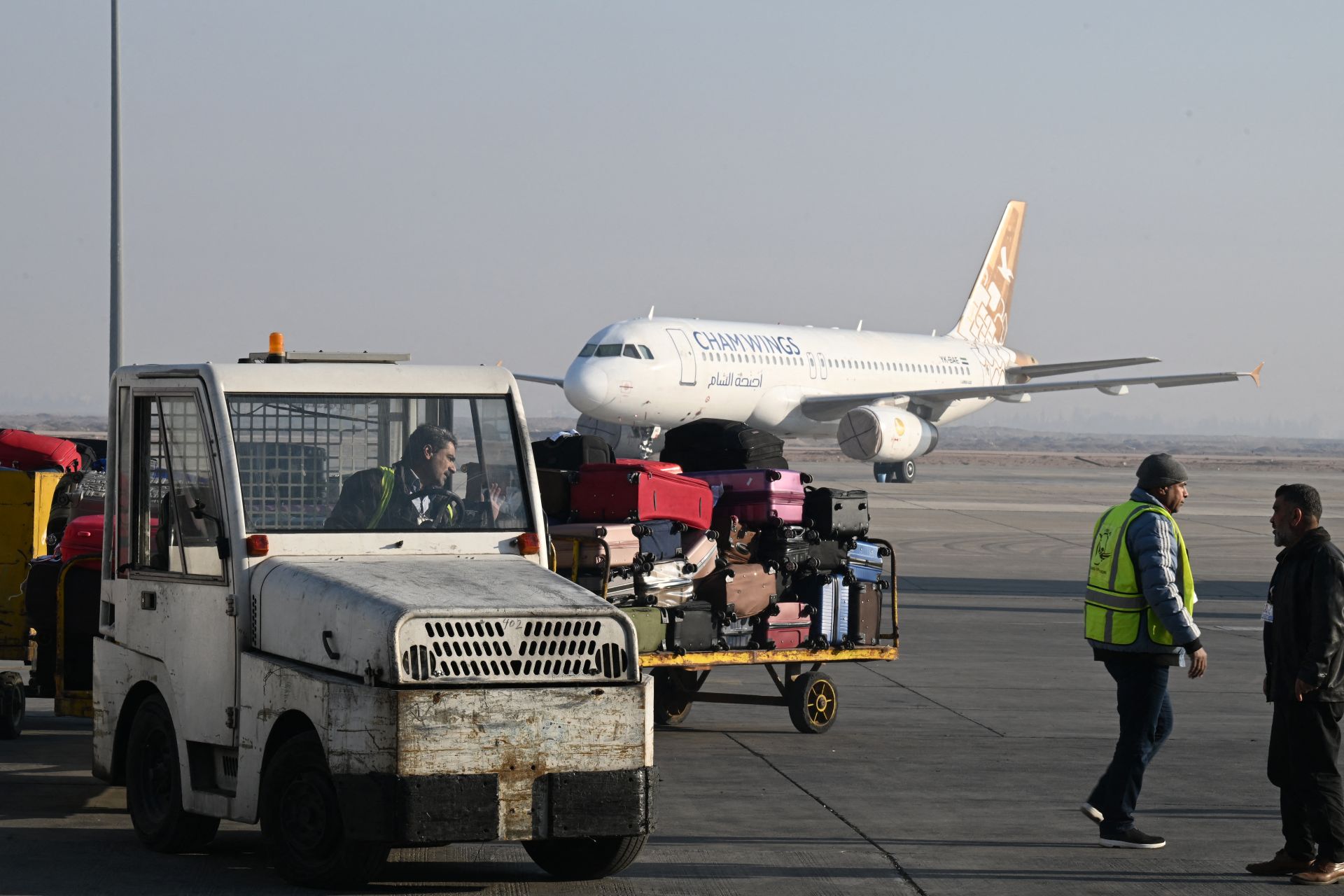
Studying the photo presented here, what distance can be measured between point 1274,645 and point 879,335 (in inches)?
1649

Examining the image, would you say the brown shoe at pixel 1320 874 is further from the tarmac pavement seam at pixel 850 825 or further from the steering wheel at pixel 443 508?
the steering wheel at pixel 443 508

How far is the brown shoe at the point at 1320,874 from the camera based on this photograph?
7293 millimetres

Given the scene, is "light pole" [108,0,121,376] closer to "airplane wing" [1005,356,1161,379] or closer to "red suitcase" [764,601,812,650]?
"red suitcase" [764,601,812,650]

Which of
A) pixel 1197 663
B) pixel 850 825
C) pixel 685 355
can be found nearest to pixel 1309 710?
pixel 1197 663

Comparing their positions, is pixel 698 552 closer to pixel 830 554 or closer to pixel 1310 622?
pixel 830 554

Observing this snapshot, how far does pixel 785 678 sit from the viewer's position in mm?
11391

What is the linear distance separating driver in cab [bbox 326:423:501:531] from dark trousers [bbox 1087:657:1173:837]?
3091 millimetres

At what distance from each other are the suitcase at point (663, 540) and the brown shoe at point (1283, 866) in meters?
3.97

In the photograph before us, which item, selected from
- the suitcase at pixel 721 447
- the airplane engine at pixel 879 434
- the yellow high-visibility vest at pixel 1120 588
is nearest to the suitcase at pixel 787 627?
the suitcase at pixel 721 447

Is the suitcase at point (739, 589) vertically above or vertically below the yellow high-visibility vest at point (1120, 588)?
below

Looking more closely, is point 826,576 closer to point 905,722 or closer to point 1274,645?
point 905,722

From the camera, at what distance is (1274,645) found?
7656 mm

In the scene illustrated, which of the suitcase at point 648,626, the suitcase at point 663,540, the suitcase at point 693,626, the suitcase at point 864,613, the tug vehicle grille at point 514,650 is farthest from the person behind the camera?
the suitcase at point 864,613

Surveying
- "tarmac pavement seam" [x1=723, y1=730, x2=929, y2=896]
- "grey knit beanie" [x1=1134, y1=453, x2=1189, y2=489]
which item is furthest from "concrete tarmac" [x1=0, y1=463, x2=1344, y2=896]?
"grey knit beanie" [x1=1134, y1=453, x2=1189, y2=489]
